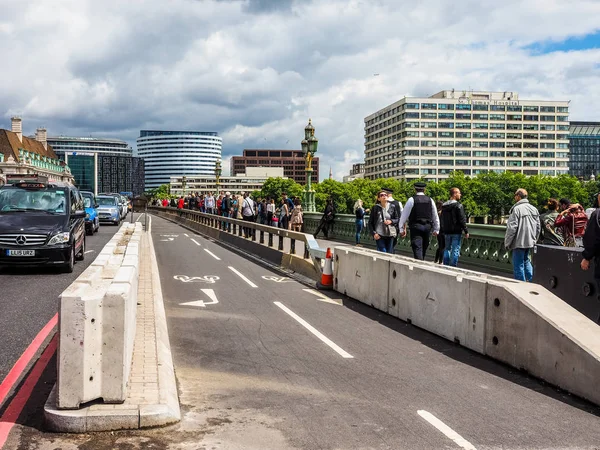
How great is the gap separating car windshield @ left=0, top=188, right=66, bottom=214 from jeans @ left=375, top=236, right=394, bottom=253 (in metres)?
7.29

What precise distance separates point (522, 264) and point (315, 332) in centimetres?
515

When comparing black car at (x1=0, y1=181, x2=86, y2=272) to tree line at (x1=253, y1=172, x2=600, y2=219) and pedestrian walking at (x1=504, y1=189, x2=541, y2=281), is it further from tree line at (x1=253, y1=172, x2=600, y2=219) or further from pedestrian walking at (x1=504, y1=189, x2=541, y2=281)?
tree line at (x1=253, y1=172, x2=600, y2=219)

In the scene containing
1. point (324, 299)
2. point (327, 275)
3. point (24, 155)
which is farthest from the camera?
point (24, 155)

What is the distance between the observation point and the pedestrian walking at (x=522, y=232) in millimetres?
11992

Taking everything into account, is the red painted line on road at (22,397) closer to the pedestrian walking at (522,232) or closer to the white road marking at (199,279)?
the white road marking at (199,279)

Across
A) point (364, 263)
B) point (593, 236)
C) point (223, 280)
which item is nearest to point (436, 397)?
point (593, 236)

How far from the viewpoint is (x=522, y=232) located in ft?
39.5

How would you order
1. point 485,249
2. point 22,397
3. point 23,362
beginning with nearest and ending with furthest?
point 22,397 → point 23,362 → point 485,249

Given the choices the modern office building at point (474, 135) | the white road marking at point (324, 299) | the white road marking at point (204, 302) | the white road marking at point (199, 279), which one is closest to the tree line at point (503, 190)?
the modern office building at point (474, 135)

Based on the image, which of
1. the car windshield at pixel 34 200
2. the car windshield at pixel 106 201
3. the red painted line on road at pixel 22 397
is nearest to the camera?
the red painted line on road at pixel 22 397

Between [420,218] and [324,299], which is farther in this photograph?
[420,218]

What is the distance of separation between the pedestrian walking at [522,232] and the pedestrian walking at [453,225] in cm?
232

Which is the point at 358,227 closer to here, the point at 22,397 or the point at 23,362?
the point at 23,362

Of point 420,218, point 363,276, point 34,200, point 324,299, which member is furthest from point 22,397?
point 34,200
